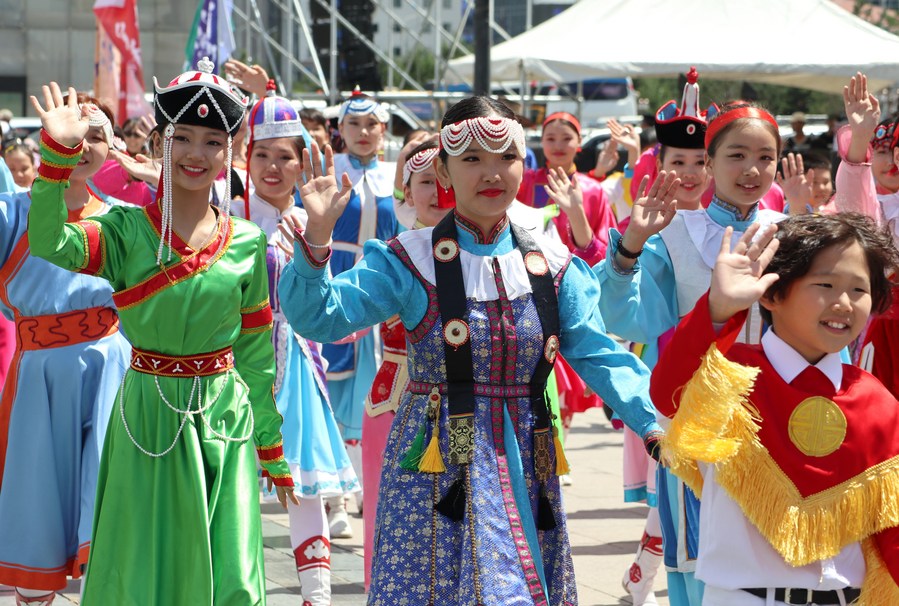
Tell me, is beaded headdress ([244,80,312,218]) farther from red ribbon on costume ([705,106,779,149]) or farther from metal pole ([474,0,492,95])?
metal pole ([474,0,492,95])

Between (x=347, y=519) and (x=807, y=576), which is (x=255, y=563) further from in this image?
(x=347, y=519)

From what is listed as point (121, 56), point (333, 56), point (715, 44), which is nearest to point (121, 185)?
point (121, 56)

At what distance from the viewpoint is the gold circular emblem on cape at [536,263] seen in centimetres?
380

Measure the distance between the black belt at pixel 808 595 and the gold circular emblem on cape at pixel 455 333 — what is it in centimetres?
94

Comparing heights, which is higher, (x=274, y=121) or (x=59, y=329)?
(x=274, y=121)

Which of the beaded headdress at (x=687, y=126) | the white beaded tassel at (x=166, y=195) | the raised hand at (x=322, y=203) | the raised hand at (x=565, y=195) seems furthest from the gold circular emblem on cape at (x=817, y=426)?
the beaded headdress at (x=687, y=126)

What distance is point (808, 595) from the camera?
10.8 ft

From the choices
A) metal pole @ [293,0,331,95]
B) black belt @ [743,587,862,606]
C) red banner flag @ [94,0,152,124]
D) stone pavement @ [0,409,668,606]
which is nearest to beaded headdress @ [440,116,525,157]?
black belt @ [743,587,862,606]

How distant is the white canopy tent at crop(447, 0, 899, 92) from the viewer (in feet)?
43.5

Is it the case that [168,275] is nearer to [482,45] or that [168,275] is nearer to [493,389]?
[493,389]

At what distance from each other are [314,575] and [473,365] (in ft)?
6.88

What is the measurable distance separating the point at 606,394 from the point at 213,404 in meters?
Answer: 1.32

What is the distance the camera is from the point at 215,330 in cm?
441

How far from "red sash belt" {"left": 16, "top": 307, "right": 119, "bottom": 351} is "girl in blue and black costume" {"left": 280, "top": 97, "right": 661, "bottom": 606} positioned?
5.95 feet
